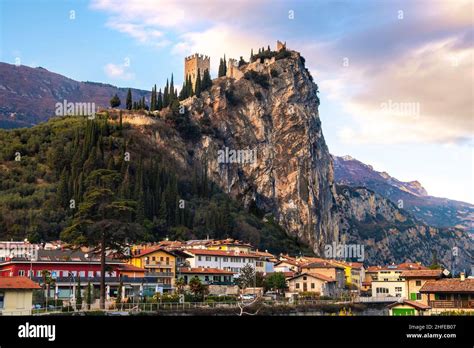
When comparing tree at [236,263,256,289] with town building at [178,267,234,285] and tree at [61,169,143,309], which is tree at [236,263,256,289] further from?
tree at [61,169,143,309]

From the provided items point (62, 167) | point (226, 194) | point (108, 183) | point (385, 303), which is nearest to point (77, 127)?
point (62, 167)

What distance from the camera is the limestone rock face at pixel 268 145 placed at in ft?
575

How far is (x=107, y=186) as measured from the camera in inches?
4341

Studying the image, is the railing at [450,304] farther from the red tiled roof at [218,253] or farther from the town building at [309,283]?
the red tiled roof at [218,253]

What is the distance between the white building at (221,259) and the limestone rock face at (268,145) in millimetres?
69469

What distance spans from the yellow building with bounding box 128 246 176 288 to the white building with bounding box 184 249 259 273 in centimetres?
704

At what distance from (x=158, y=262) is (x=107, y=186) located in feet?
105

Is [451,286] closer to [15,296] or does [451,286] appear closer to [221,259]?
[15,296]

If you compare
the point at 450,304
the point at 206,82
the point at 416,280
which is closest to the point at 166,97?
the point at 206,82

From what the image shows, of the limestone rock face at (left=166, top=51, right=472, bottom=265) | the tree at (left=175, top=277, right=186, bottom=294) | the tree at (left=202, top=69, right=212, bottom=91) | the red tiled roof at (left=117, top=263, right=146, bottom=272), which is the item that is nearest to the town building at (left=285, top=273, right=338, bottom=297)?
the tree at (left=175, top=277, right=186, bottom=294)
